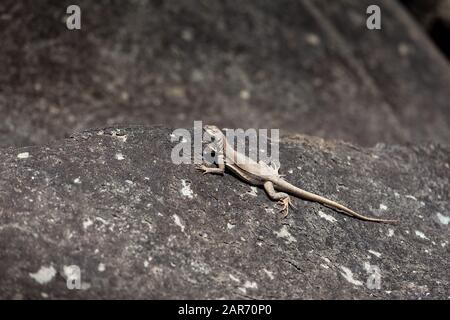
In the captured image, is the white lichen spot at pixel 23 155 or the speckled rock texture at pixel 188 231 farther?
the white lichen spot at pixel 23 155

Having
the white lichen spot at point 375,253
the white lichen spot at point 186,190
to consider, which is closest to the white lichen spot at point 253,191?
the white lichen spot at point 186,190

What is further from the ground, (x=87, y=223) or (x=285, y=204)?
(x=285, y=204)

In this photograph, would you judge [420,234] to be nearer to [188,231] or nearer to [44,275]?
[188,231]

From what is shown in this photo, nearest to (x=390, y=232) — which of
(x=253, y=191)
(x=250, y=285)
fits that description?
(x=253, y=191)

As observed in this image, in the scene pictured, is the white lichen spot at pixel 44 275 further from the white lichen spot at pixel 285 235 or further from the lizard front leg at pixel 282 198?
the lizard front leg at pixel 282 198

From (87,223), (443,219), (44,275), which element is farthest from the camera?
(443,219)
